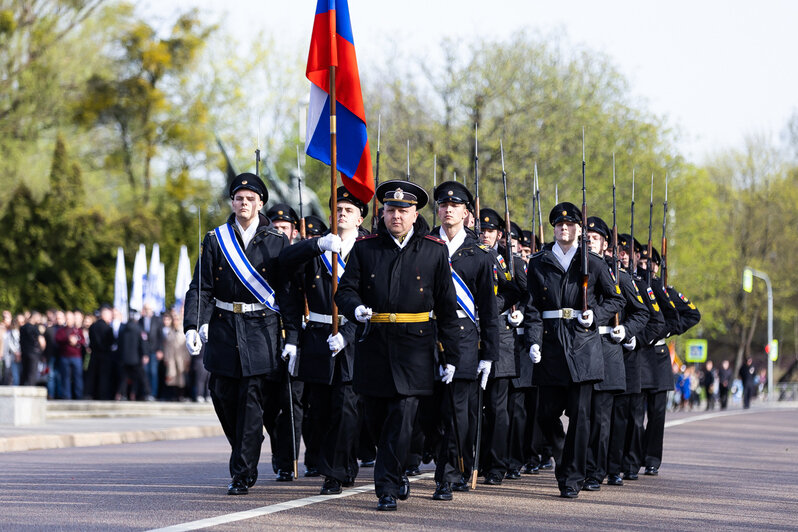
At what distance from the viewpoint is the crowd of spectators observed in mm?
28422

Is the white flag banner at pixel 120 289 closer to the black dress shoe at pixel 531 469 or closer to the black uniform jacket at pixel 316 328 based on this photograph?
the black dress shoe at pixel 531 469

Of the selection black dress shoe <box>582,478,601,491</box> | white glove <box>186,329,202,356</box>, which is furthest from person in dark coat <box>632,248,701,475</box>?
white glove <box>186,329,202,356</box>

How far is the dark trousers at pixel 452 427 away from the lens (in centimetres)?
1020

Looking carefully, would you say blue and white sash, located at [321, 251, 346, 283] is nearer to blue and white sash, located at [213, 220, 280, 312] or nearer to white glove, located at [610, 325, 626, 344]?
blue and white sash, located at [213, 220, 280, 312]

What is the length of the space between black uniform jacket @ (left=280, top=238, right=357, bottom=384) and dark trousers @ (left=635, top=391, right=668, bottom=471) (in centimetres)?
382

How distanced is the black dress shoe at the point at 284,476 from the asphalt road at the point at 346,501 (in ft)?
0.34

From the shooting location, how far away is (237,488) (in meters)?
10.3

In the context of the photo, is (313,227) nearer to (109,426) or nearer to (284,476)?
(284,476)

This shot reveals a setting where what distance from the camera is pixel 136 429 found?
2052 cm

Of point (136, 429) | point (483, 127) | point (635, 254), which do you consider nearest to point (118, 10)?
point (483, 127)

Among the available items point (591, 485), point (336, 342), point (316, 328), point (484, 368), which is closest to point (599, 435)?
point (591, 485)

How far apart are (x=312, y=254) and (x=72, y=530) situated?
315 cm

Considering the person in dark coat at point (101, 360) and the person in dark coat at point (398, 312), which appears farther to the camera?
the person in dark coat at point (101, 360)

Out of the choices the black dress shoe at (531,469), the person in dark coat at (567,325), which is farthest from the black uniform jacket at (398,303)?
the black dress shoe at (531,469)
